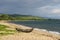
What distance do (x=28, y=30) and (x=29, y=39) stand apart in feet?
41.2

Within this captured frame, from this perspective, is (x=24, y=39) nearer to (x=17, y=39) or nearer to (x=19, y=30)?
(x=17, y=39)

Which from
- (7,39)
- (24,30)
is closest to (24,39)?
(7,39)

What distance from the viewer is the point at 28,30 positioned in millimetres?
38188

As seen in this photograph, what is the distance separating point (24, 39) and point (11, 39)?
1.78m

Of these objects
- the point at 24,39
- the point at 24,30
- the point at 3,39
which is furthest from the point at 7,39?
the point at 24,30

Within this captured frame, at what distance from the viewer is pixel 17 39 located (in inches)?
1002

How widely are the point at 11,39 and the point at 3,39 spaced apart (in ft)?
3.54

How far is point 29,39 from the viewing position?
25.6 m

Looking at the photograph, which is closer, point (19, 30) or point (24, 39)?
point (24, 39)

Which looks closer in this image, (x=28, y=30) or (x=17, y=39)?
(x=17, y=39)

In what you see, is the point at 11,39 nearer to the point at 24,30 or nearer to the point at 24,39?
the point at 24,39

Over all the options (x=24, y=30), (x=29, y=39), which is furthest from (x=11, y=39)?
(x=24, y=30)

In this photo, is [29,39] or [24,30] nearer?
[29,39]

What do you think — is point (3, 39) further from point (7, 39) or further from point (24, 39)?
point (24, 39)
